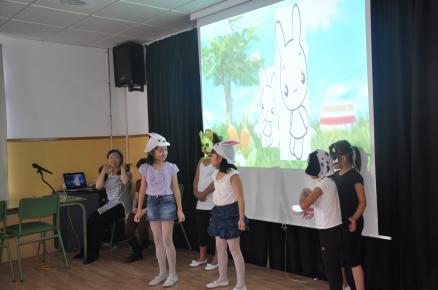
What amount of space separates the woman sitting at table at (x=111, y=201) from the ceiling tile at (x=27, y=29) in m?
1.65

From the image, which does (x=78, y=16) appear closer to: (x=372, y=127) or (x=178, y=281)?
(x=178, y=281)

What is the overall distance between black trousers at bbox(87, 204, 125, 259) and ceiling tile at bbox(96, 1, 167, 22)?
2.12 metres

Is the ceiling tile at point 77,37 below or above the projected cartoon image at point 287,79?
above

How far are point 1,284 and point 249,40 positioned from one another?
3383 mm

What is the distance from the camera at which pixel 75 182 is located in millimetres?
5570

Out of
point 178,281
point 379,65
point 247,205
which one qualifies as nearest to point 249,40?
point 379,65

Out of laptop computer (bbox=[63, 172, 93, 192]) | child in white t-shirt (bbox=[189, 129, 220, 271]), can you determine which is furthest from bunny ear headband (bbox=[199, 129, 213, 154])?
laptop computer (bbox=[63, 172, 93, 192])

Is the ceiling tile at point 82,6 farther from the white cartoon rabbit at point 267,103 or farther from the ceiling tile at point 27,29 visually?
the white cartoon rabbit at point 267,103

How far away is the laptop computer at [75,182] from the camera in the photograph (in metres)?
5.47

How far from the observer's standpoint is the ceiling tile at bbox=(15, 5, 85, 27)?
4230 mm

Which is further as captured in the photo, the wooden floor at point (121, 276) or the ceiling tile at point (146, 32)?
the ceiling tile at point (146, 32)

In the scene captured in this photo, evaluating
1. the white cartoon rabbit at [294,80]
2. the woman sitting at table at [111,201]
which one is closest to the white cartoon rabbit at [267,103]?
the white cartoon rabbit at [294,80]

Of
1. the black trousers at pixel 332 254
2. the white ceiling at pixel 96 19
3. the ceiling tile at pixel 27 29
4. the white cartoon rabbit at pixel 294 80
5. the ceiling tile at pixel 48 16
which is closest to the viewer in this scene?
the black trousers at pixel 332 254

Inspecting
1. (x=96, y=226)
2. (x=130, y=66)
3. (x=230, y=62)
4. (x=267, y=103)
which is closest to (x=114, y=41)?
(x=130, y=66)
